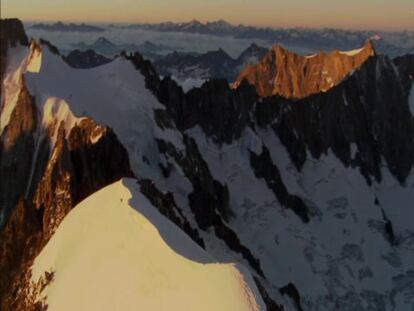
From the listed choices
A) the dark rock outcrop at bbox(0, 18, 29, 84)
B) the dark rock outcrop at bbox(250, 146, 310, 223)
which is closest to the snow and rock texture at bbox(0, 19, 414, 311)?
the dark rock outcrop at bbox(250, 146, 310, 223)

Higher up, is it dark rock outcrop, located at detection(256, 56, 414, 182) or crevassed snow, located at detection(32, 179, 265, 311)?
crevassed snow, located at detection(32, 179, 265, 311)

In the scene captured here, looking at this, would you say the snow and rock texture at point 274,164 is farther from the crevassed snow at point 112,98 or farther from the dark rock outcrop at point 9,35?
the dark rock outcrop at point 9,35

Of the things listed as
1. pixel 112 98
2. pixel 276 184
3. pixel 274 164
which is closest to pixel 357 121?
pixel 274 164

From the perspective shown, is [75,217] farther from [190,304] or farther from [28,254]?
[190,304]

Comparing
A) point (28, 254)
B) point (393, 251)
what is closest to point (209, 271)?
point (28, 254)

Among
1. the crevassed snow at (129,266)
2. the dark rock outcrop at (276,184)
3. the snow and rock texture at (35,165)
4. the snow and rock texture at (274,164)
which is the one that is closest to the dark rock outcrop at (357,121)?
the snow and rock texture at (274,164)

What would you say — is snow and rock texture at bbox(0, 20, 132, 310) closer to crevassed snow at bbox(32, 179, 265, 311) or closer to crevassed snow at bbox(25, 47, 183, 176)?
crevassed snow at bbox(25, 47, 183, 176)
